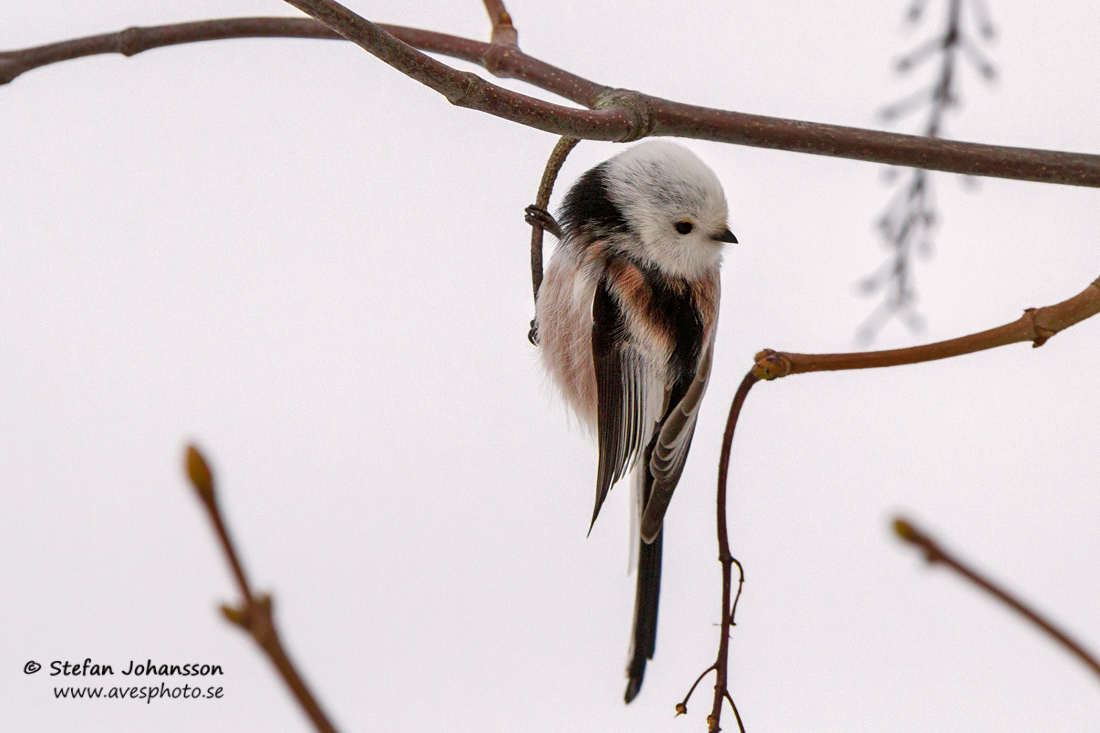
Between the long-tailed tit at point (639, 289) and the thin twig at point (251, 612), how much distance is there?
616mm

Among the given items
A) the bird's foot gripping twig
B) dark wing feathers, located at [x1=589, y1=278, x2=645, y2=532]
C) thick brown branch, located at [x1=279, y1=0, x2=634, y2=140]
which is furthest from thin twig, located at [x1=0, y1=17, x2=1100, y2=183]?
dark wing feathers, located at [x1=589, y1=278, x2=645, y2=532]

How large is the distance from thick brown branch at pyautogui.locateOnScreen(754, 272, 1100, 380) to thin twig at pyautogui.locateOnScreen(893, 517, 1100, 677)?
0.29 meters

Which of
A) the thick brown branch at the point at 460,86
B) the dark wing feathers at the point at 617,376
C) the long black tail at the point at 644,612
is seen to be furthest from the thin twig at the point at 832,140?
the long black tail at the point at 644,612

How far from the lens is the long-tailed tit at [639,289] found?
0.87 metres

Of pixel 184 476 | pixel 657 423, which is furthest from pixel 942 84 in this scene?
pixel 184 476

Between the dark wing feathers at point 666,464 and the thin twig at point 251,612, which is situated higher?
the dark wing feathers at point 666,464

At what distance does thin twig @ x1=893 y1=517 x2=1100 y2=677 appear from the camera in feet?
0.76

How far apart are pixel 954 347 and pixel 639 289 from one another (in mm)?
414

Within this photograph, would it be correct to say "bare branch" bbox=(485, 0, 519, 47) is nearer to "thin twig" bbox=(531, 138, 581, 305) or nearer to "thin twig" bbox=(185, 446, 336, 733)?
"thin twig" bbox=(531, 138, 581, 305)

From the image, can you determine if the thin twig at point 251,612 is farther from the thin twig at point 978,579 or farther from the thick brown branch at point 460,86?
the thick brown branch at point 460,86

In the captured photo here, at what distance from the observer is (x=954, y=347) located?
0.52 m

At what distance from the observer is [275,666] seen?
0.74ft

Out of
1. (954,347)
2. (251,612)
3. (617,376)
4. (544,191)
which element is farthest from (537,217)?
(251,612)

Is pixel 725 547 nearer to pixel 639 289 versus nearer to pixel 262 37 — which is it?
pixel 639 289
